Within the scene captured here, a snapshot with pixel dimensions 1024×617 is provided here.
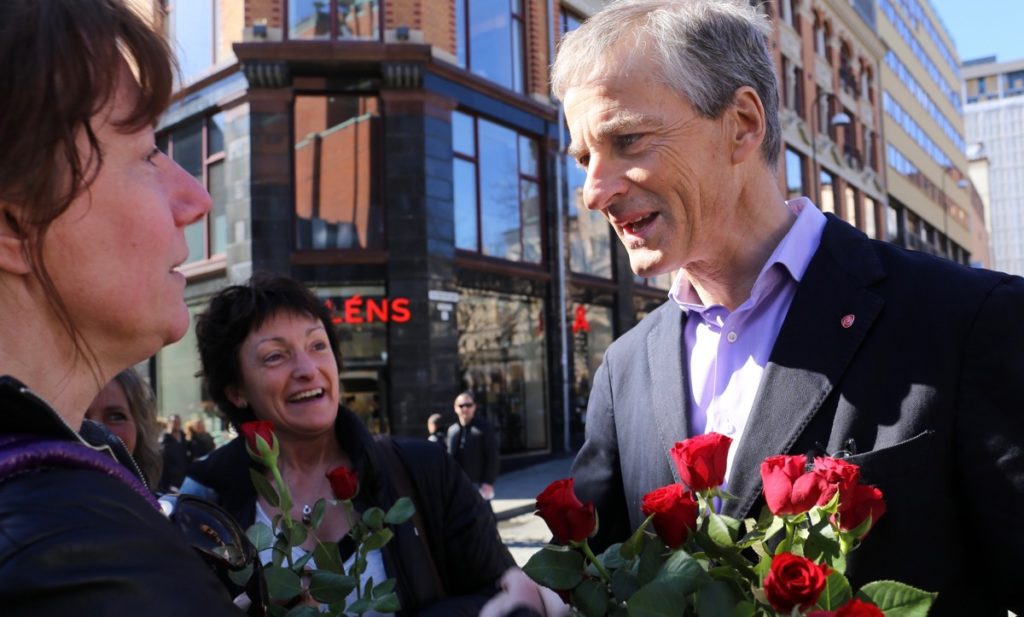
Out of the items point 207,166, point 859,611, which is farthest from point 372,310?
point 859,611

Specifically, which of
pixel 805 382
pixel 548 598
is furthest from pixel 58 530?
pixel 805 382

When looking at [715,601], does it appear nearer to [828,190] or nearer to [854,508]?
[854,508]

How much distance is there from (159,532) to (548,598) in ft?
2.96

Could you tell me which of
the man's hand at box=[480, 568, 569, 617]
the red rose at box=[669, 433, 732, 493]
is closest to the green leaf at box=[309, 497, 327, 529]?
the man's hand at box=[480, 568, 569, 617]

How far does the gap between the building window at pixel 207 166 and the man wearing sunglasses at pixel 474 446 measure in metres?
6.96

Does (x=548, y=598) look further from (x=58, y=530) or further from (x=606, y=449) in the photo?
(x=58, y=530)

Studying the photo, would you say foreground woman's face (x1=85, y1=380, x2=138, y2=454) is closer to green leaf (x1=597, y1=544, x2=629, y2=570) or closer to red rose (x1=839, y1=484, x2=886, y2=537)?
green leaf (x1=597, y1=544, x2=629, y2=570)

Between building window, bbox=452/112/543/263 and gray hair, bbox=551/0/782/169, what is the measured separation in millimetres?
13485

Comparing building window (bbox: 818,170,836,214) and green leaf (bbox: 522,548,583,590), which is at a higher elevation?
building window (bbox: 818,170,836,214)

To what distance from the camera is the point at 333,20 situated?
1461 centimetres

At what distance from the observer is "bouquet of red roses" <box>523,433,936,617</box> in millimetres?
989

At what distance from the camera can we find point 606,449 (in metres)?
2.22

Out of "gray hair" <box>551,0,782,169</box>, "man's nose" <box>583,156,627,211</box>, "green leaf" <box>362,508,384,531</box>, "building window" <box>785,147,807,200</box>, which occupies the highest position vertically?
"building window" <box>785,147,807,200</box>

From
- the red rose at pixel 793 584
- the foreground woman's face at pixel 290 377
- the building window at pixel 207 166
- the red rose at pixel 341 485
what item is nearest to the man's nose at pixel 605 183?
the red rose at pixel 341 485
